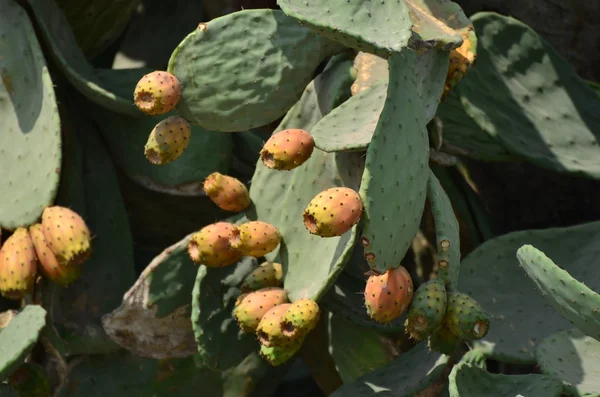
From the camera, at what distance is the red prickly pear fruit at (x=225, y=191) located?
2121 mm

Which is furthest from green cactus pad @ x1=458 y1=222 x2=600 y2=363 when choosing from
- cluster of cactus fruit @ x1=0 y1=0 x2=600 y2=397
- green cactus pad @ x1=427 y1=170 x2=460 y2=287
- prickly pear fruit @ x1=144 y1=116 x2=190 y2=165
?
prickly pear fruit @ x1=144 y1=116 x2=190 y2=165

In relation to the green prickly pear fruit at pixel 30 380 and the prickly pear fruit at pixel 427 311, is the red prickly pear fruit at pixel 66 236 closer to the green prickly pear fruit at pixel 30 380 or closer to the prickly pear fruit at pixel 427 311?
the green prickly pear fruit at pixel 30 380

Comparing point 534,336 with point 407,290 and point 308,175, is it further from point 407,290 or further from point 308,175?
point 308,175

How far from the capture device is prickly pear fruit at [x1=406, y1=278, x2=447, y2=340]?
1806 mm

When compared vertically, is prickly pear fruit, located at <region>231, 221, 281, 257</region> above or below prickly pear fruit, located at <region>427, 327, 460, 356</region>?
above

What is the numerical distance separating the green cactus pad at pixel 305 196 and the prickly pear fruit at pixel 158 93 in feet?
0.94

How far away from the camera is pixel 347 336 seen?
2.30 m

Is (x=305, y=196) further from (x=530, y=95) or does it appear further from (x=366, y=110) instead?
(x=530, y=95)

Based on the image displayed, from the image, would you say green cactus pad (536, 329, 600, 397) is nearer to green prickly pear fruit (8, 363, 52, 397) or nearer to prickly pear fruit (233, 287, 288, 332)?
prickly pear fruit (233, 287, 288, 332)

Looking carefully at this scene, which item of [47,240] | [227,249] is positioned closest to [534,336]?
[227,249]

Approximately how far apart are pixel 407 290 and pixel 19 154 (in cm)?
89

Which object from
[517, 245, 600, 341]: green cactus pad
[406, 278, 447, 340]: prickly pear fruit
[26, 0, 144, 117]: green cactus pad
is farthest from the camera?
[26, 0, 144, 117]: green cactus pad

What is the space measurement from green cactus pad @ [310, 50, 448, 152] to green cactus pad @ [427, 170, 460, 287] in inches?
5.8

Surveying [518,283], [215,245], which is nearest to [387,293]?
[215,245]
